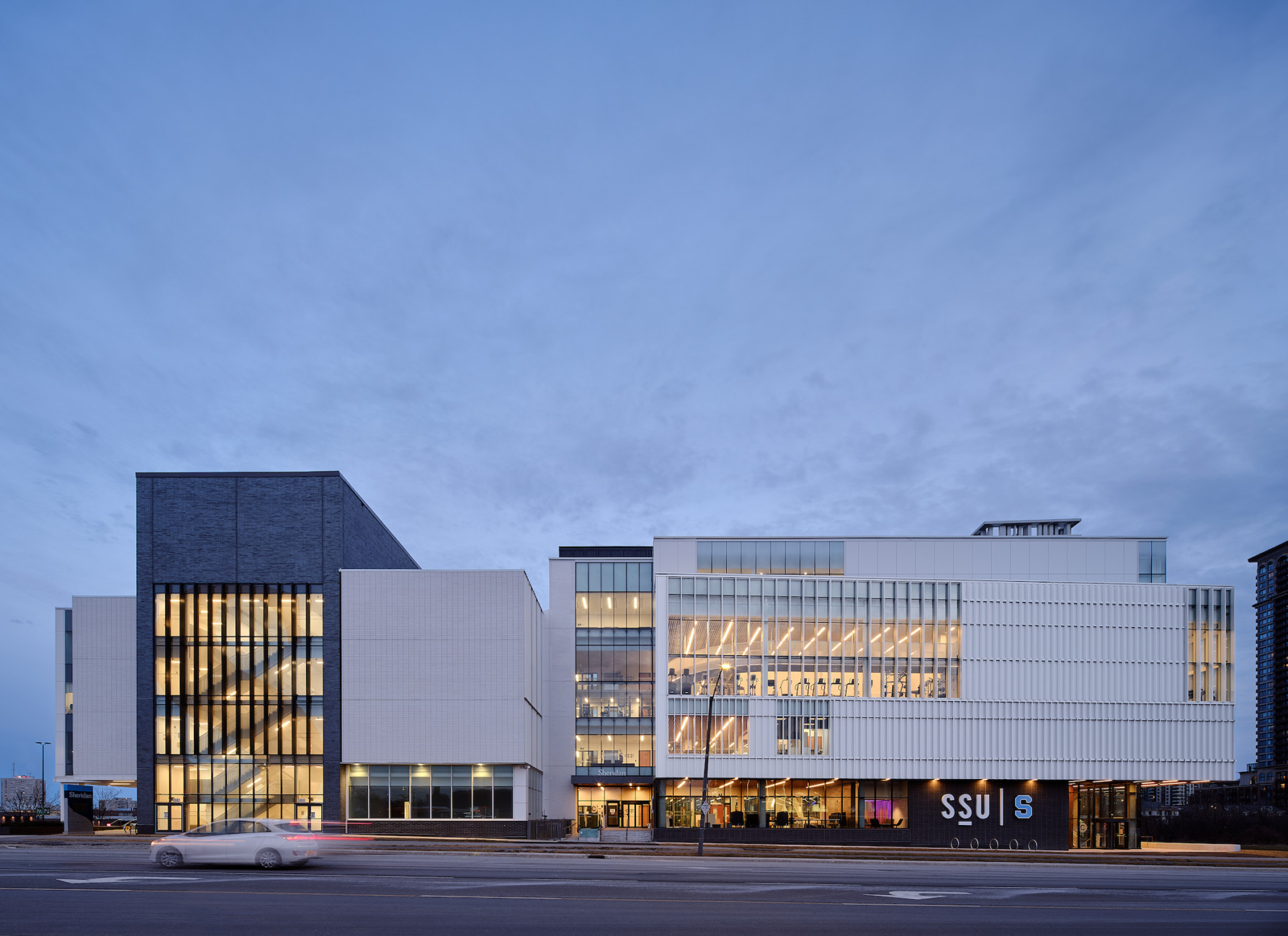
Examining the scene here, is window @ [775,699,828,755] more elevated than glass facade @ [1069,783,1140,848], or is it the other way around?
Result: window @ [775,699,828,755]

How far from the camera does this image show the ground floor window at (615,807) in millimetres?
59906

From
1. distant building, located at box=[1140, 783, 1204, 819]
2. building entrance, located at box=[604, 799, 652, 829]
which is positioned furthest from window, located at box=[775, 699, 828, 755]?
distant building, located at box=[1140, 783, 1204, 819]

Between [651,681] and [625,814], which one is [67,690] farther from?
[651,681]

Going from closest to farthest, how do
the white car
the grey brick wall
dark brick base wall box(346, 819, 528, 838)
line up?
the white car < dark brick base wall box(346, 819, 528, 838) < the grey brick wall

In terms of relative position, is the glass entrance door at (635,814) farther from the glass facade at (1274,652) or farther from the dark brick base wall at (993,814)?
the glass facade at (1274,652)

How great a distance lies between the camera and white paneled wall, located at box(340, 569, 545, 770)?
46781mm

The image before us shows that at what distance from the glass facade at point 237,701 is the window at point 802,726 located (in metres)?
27.5

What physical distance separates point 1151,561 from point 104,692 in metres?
66.6

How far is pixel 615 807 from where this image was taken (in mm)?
60156

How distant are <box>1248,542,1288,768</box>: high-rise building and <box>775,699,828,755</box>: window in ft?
469

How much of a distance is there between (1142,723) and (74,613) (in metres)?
65.6

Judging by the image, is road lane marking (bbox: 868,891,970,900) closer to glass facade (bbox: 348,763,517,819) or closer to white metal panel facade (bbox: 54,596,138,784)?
glass facade (bbox: 348,763,517,819)

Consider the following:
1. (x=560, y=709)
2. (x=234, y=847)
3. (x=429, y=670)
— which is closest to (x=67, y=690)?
(x=429, y=670)

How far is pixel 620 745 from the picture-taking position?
59.6m
